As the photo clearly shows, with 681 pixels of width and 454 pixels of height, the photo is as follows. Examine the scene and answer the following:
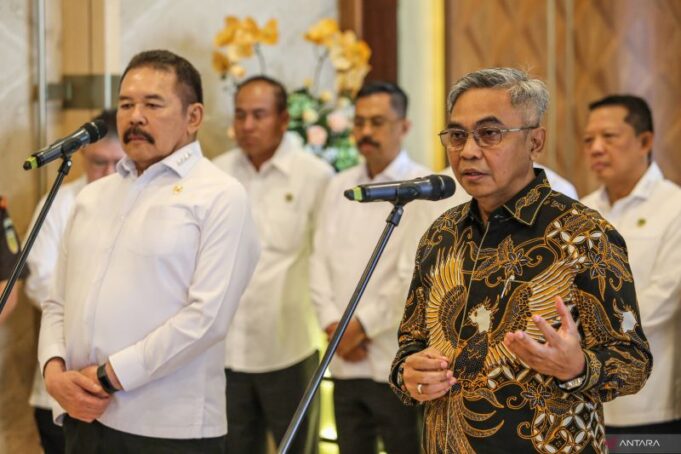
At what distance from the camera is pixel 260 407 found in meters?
4.01

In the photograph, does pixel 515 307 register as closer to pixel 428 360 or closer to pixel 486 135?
pixel 428 360

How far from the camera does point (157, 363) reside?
2.60 metres

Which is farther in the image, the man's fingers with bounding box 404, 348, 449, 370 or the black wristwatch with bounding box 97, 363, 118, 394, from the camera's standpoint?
the black wristwatch with bounding box 97, 363, 118, 394

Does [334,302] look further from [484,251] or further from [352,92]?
[484,251]

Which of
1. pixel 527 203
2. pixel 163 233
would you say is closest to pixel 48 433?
pixel 163 233

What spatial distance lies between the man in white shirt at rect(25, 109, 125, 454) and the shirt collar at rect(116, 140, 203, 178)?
2.85ft

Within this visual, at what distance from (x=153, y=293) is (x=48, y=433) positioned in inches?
52.6

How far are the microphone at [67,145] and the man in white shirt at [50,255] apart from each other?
100 cm

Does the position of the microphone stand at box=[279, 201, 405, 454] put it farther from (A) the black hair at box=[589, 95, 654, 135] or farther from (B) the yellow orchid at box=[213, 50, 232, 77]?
(B) the yellow orchid at box=[213, 50, 232, 77]

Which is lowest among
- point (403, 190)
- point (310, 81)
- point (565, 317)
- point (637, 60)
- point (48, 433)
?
point (48, 433)

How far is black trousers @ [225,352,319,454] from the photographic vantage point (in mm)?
3930

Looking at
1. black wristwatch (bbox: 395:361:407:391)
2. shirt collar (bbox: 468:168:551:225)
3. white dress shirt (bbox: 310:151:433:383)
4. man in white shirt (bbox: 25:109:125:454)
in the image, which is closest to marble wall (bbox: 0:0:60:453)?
man in white shirt (bbox: 25:109:125:454)

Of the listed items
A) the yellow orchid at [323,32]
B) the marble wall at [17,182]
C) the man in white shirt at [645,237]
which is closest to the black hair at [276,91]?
the yellow orchid at [323,32]

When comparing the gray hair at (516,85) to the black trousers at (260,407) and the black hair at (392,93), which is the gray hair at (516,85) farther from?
the black trousers at (260,407)
